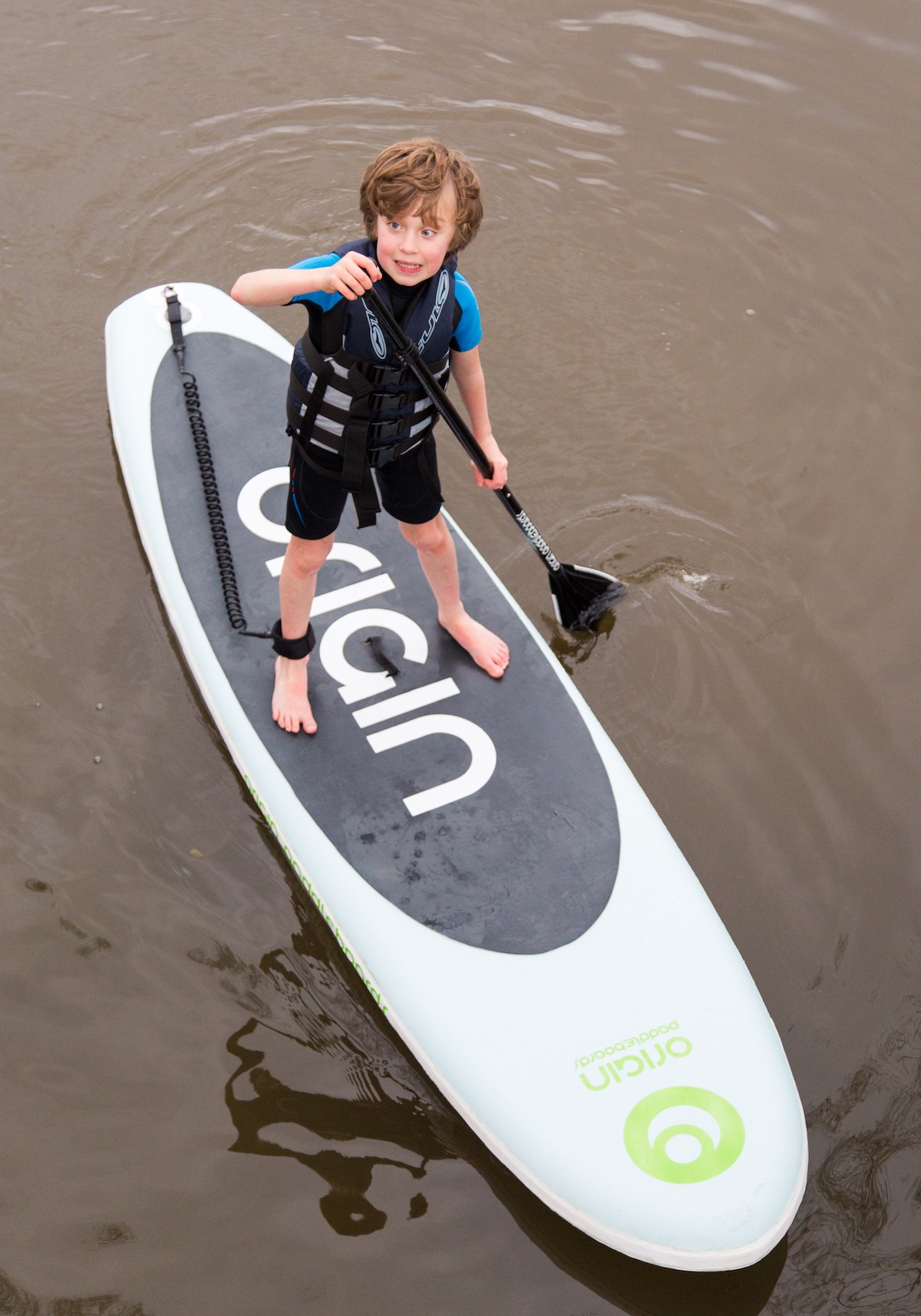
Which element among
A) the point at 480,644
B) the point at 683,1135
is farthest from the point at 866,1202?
the point at 480,644

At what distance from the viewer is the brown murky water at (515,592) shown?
3.03 meters

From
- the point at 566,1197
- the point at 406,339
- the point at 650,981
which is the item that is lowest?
the point at 566,1197

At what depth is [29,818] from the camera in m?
3.67

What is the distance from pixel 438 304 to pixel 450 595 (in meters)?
1.07

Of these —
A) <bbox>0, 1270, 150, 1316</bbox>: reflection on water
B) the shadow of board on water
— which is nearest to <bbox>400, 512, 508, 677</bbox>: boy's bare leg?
the shadow of board on water

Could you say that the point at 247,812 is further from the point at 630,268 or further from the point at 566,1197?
the point at 630,268

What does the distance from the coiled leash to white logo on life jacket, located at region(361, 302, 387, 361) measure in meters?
0.97

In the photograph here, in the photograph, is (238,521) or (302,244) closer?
(238,521)

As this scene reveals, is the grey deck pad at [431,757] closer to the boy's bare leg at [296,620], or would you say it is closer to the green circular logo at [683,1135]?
the boy's bare leg at [296,620]

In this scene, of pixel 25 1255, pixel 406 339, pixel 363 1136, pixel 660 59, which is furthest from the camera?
pixel 660 59

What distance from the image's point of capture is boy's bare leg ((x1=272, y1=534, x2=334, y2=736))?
10.5ft

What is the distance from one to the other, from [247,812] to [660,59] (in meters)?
5.02

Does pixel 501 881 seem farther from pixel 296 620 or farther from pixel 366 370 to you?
pixel 366 370

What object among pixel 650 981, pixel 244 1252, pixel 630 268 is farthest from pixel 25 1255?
pixel 630 268
